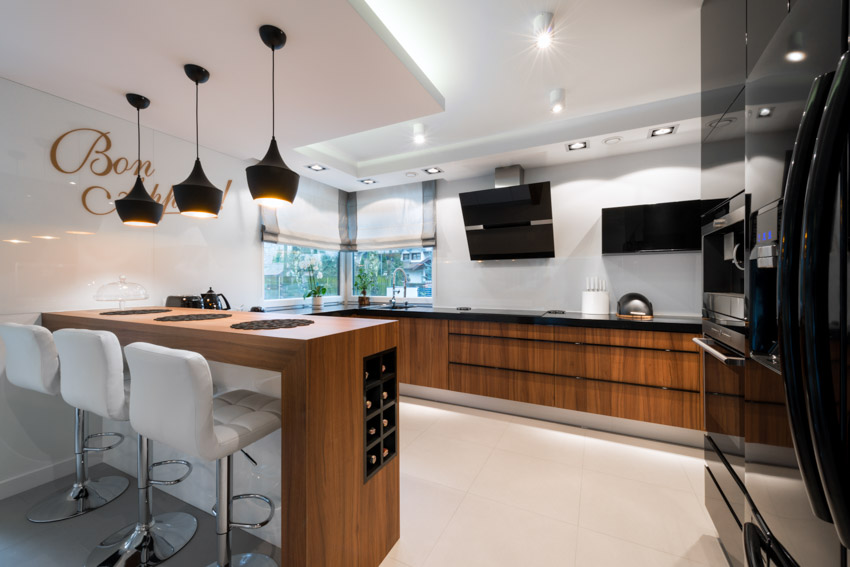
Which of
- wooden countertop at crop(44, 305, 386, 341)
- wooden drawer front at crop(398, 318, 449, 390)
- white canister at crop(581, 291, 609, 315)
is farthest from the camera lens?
wooden drawer front at crop(398, 318, 449, 390)

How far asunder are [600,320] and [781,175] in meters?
2.20

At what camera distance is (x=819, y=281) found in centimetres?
50

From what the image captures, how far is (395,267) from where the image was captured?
4633 millimetres

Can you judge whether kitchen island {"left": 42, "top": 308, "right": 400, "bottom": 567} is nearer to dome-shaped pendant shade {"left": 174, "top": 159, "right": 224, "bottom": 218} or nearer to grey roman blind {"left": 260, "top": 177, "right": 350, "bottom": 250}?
dome-shaped pendant shade {"left": 174, "top": 159, "right": 224, "bottom": 218}

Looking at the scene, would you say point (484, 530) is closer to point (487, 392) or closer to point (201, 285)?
point (487, 392)

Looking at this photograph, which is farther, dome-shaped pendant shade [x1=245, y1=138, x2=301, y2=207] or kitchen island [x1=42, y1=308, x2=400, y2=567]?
dome-shaped pendant shade [x1=245, y1=138, x2=301, y2=207]

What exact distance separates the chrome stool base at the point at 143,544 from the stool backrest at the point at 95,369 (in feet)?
1.98

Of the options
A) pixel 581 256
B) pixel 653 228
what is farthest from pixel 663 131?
pixel 581 256

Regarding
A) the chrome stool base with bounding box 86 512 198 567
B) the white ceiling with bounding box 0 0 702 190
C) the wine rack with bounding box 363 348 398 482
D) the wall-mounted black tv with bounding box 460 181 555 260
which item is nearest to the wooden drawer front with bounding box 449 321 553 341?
the wall-mounted black tv with bounding box 460 181 555 260

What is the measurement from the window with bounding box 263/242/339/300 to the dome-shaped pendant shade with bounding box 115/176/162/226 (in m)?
1.56

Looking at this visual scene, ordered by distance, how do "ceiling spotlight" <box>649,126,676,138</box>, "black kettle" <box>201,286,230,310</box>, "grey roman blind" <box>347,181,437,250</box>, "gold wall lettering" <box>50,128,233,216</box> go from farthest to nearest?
"grey roman blind" <box>347,181,437,250</box> → "black kettle" <box>201,286,230,310</box> → "ceiling spotlight" <box>649,126,676,138</box> → "gold wall lettering" <box>50,128,233,216</box>

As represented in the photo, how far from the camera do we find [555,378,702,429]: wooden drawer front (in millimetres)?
2564

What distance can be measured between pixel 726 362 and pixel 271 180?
2.10 metres

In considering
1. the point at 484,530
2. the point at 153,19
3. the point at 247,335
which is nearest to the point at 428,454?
the point at 484,530
